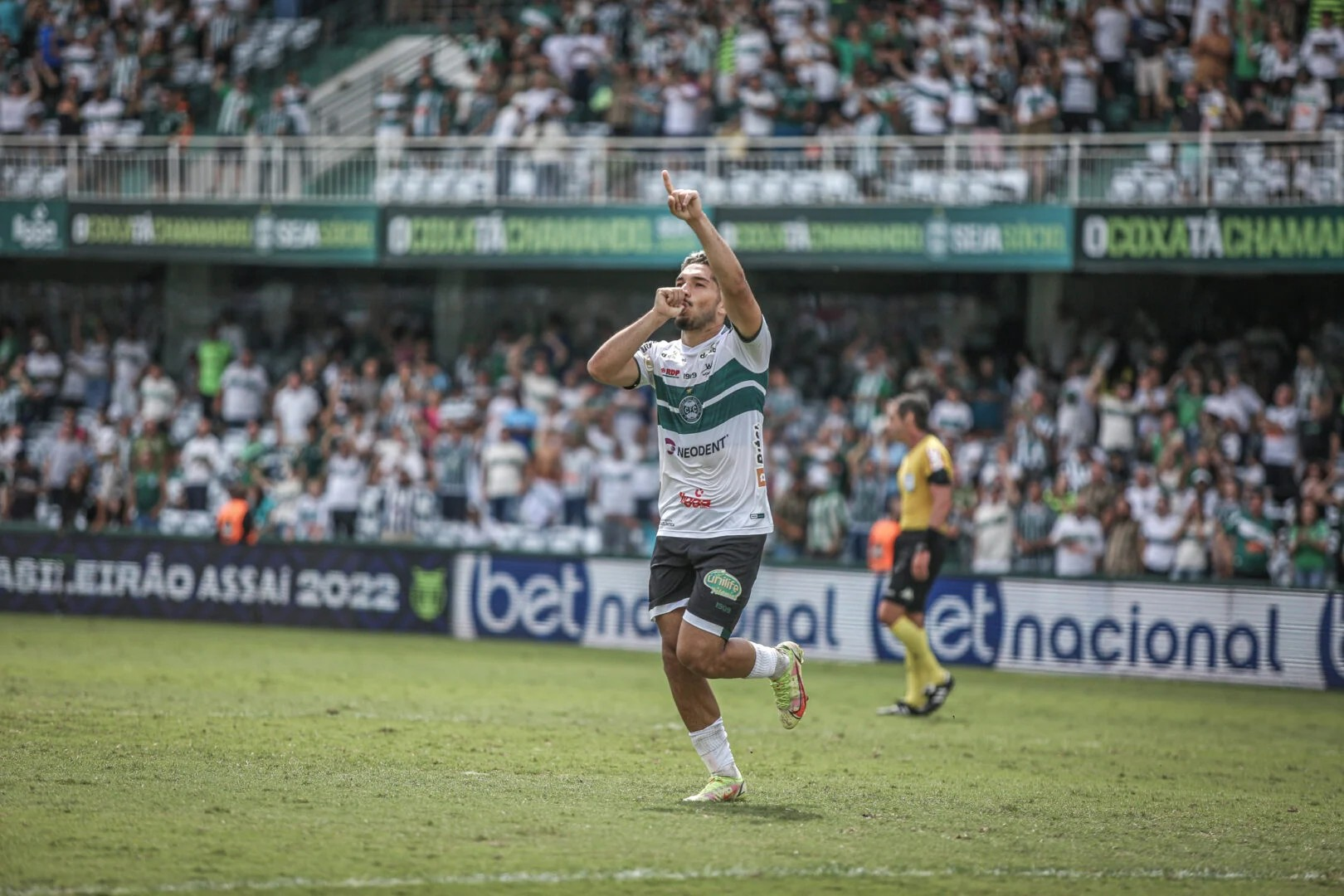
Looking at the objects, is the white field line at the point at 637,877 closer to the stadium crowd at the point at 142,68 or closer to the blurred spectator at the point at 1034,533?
the blurred spectator at the point at 1034,533

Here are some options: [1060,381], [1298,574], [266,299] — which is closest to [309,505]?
[266,299]

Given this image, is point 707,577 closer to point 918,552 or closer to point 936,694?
point 918,552

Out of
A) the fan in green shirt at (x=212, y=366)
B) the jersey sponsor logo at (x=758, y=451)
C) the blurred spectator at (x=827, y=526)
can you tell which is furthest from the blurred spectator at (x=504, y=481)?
the jersey sponsor logo at (x=758, y=451)

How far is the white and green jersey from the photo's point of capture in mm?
8289

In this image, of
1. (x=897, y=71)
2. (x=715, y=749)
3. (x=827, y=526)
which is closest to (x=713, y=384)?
(x=715, y=749)

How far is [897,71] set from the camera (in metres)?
23.8

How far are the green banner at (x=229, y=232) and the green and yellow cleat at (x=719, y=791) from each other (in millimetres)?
18304

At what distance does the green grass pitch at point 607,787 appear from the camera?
6.59 metres

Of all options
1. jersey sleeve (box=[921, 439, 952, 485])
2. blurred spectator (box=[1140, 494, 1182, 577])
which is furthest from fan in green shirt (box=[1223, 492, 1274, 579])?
jersey sleeve (box=[921, 439, 952, 485])

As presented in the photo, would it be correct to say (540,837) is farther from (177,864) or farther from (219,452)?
(219,452)

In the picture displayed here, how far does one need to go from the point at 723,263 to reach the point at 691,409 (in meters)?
0.85

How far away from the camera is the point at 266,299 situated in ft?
95.6

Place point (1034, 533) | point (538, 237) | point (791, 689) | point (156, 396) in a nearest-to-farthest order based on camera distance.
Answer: point (791, 689) < point (1034, 533) < point (538, 237) < point (156, 396)

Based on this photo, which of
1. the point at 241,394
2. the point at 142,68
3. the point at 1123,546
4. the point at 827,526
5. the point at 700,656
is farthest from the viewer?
the point at 142,68
